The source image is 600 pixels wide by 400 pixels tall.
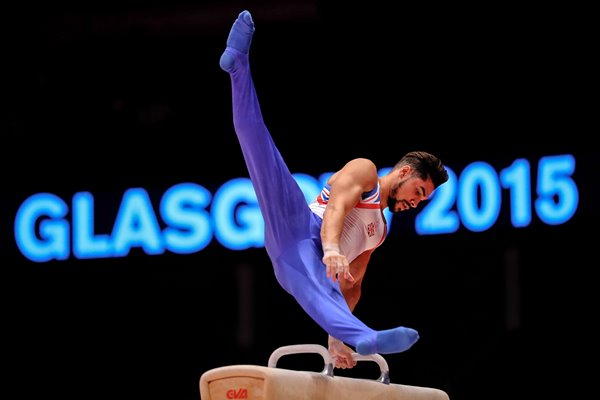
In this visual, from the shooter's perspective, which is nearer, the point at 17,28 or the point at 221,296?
the point at 221,296

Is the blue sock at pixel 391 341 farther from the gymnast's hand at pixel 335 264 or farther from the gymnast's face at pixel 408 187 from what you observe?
the gymnast's face at pixel 408 187

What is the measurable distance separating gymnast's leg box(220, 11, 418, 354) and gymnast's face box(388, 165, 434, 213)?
1.37 feet

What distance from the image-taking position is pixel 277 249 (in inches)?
189

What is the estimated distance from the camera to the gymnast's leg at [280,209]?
4.58 meters

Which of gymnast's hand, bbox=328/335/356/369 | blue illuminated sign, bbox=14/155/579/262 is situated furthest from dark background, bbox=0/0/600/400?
gymnast's hand, bbox=328/335/356/369

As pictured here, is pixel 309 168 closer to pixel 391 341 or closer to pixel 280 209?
pixel 280 209

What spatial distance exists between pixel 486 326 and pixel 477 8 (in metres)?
2.93

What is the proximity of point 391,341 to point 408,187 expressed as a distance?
1028 mm

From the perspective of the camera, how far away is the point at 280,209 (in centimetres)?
476

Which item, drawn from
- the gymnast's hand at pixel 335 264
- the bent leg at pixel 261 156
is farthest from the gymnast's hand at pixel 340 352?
the gymnast's hand at pixel 335 264

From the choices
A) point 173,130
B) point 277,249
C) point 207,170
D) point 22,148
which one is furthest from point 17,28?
point 277,249

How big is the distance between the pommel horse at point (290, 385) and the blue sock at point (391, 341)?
0.42 meters

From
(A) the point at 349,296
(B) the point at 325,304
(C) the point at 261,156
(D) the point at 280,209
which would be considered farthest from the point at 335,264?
(A) the point at 349,296

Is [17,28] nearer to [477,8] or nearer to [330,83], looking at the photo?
[330,83]
